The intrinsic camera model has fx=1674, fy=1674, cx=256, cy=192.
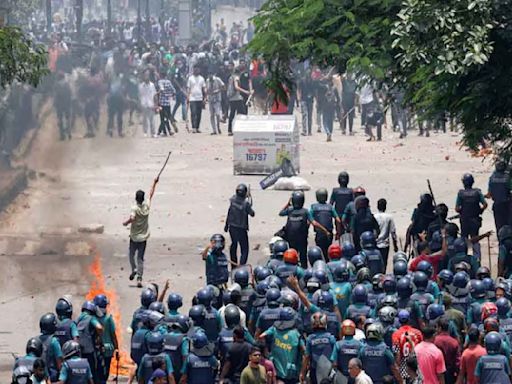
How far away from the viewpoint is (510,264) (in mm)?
21172

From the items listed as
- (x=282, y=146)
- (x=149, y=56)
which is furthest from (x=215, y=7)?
(x=282, y=146)

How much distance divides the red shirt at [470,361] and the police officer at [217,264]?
518 cm

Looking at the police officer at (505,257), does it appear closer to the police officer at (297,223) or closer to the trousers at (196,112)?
the police officer at (297,223)

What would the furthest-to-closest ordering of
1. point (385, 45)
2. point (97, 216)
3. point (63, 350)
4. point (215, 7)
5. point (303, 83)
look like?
point (215, 7), point (303, 83), point (97, 216), point (385, 45), point (63, 350)

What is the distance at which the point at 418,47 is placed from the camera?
18500 millimetres

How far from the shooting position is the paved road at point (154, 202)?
23.6m

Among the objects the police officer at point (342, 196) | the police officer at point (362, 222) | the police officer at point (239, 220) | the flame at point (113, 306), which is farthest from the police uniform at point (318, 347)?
the police officer at point (342, 196)

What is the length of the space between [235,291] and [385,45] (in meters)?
4.43

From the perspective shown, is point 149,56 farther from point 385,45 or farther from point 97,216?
point 385,45

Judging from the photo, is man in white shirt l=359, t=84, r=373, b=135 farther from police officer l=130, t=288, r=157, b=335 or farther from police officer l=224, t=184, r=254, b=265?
police officer l=130, t=288, r=157, b=335

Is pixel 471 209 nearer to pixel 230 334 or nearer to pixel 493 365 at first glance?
pixel 230 334

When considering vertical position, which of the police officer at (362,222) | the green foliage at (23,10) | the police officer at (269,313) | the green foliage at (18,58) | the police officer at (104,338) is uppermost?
the green foliage at (23,10)

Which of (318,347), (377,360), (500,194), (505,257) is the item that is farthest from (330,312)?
(500,194)

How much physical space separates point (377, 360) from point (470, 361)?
93 centimetres
